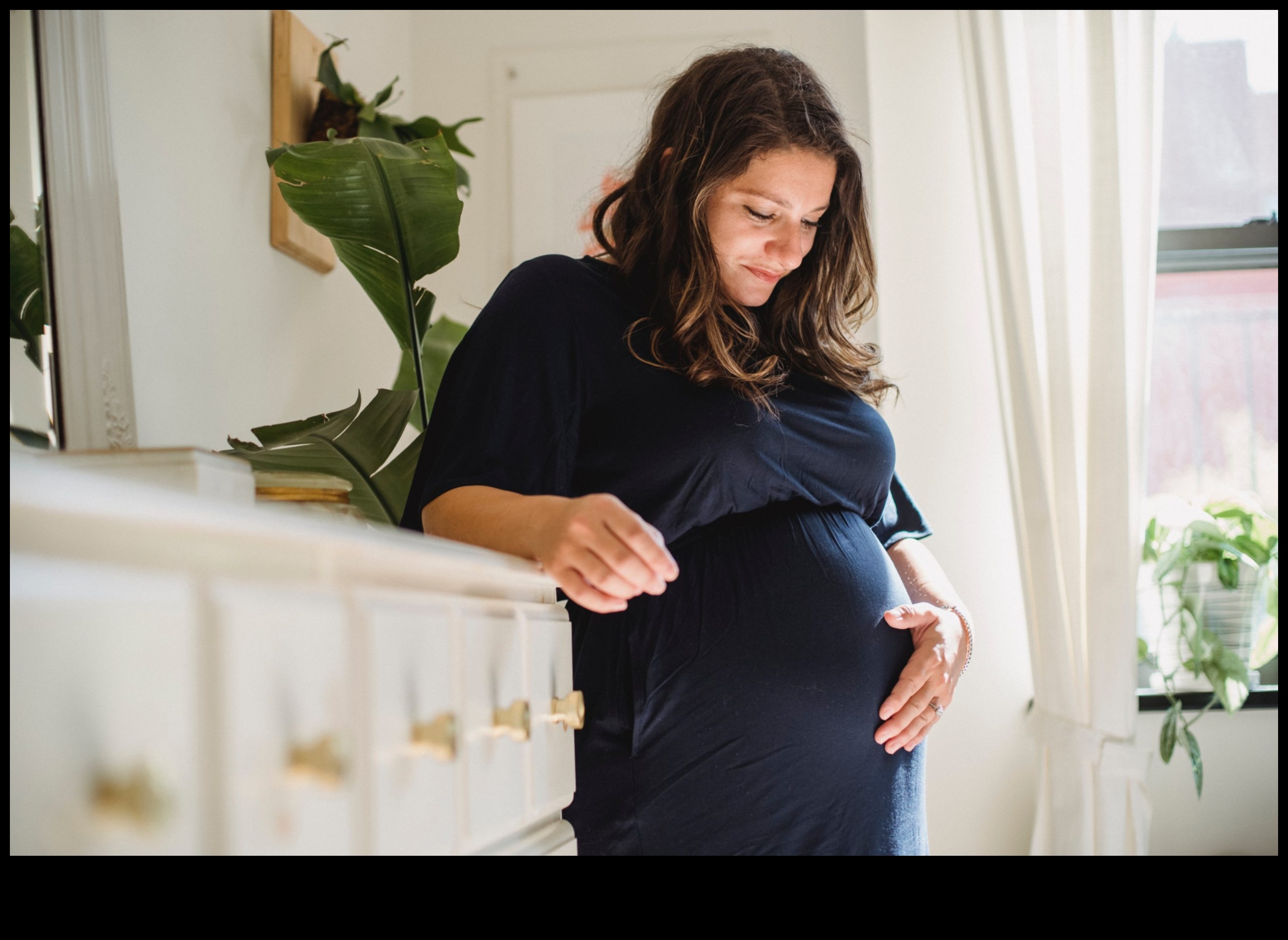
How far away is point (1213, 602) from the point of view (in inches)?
85.7

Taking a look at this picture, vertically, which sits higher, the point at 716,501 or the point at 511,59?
the point at 511,59

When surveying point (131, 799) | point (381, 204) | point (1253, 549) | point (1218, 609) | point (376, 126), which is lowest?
point (1218, 609)

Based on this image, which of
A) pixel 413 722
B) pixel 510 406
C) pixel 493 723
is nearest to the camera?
pixel 413 722

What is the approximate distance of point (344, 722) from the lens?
450 mm

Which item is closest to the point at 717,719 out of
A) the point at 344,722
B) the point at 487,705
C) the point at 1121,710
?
the point at 487,705

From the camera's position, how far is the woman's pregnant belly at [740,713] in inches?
36.3

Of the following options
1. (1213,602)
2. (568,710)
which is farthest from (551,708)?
(1213,602)

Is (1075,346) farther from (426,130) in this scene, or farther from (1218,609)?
(426,130)

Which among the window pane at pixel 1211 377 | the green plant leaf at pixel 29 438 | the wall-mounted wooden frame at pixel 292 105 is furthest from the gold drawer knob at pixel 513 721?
the window pane at pixel 1211 377

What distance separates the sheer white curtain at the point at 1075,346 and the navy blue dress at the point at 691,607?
1.18 m

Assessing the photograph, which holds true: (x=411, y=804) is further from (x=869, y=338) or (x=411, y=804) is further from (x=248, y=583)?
(x=869, y=338)

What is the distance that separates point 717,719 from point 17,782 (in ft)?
2.23

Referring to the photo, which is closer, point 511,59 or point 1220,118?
point 1220,118

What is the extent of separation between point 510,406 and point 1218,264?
213 centimetres
